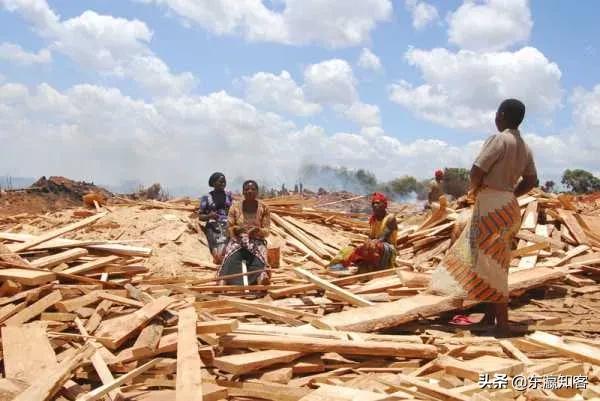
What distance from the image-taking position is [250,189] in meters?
6.69

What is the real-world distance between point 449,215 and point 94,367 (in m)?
7.00

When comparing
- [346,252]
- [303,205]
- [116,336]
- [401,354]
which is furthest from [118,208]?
[401,354]

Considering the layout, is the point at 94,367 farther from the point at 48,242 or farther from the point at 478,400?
the point at 48,242

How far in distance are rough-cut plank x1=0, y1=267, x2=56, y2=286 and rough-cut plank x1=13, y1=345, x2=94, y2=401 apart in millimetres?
1753

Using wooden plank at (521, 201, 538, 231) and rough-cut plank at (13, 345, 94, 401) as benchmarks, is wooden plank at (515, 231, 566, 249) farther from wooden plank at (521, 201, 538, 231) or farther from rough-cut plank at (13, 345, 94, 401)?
rough-cut plank at (13, 345, 94, 401)

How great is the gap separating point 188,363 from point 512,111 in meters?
3.15

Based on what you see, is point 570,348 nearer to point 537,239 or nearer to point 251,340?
point 251,340

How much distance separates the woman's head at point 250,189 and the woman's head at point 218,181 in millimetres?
1628

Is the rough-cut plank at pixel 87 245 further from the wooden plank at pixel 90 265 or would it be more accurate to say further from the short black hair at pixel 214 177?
the short black hair at pixel 214 177

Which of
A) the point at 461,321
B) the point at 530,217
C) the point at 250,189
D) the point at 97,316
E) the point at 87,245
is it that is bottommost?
the point at 461,321

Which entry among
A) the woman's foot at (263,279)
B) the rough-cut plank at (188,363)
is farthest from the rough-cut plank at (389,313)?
the woman's foot at (263,279)

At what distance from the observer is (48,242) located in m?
6.06

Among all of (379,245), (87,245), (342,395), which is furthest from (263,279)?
(342,395)

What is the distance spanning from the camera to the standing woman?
8.34m
